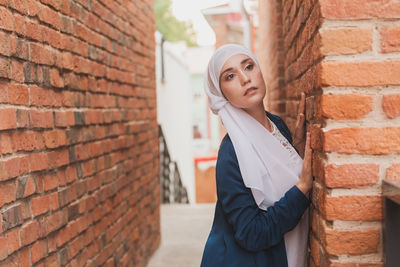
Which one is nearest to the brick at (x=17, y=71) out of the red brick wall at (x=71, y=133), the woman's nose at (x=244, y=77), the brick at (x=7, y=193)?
the red brick wall at (x=71, y=133)

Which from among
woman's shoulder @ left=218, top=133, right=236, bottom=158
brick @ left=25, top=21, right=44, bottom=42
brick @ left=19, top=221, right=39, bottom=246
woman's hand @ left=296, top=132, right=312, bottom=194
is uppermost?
brick @ left=25, top=21, right=44, bottom=42

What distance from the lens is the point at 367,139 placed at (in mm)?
1340

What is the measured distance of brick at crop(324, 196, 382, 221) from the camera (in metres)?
1.35

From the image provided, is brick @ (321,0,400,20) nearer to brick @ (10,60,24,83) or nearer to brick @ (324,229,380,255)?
brick @ (324,229,380,255)

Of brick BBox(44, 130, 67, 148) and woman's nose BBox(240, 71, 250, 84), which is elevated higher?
woman's nose BBox(240, 71, 250, 84)

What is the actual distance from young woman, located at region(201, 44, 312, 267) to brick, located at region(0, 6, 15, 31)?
2.79ft

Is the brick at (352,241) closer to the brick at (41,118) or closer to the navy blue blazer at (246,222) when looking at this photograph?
the navy blue blazer at (246,222)

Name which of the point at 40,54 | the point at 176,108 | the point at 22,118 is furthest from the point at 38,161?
the point at 176,108

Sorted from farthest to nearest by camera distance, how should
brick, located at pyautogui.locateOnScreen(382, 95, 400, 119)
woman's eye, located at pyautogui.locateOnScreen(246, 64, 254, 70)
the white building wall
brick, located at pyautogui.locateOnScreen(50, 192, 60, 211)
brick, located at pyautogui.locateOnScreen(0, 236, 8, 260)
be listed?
the white building wall < brick, located at pyautogui.locateOnScreen(50, 192, 60, 211) < woman's eye, located at pyautogui.locateOnScreen(246, 64, 254, 70) < brick, located at pyautogui.locateOnScreen(0, 236, 8, 260) < brick, located at pyautogui.locateOnScreen(382, 95, 400, 119)

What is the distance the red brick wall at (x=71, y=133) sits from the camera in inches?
69.0

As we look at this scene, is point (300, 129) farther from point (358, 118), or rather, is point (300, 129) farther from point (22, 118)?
point (22, 118)

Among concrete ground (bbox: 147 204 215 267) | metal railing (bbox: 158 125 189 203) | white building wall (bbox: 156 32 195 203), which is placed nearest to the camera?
concrete ground (bbox: 147 204 215 267)

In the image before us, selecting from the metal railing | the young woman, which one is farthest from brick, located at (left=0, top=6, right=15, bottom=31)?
the metal railing

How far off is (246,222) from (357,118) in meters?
0.61
